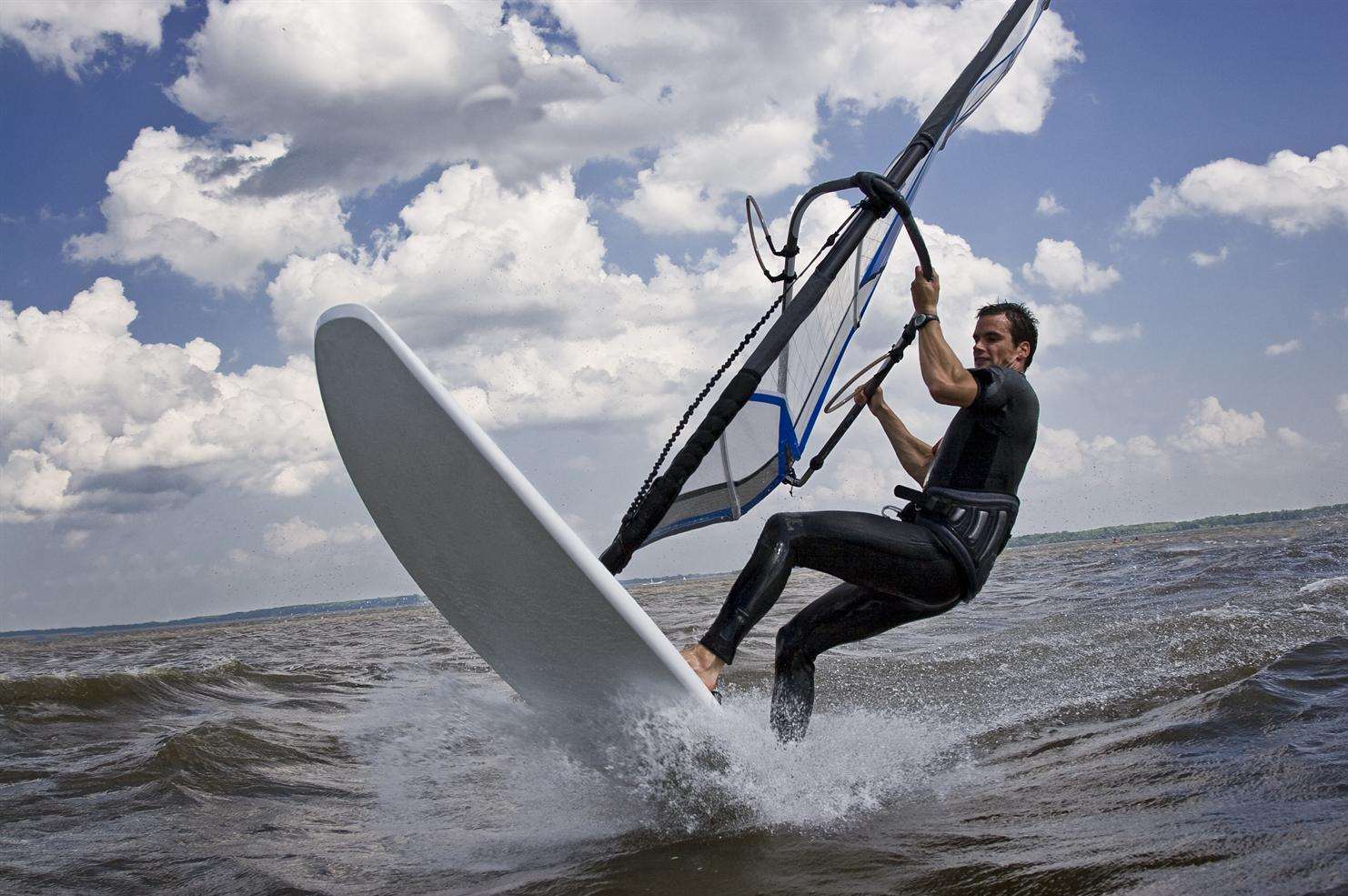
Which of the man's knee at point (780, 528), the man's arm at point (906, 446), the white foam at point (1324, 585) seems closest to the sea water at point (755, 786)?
the man's knee at point (780, 528)

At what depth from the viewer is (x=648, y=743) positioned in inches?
124

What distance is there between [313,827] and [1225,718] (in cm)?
377

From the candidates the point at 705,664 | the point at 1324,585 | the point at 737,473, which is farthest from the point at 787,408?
the point at 1324,585

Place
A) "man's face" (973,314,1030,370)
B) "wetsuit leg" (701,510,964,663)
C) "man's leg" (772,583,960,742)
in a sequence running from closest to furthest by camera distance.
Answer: "wetsuit leg" (701,510,964,663) < "man's leg" (772,583,960,742) < "man's face" (973,314,1030,370)

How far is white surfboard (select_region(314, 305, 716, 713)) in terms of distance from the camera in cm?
287

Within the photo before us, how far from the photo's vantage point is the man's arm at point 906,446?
4422 mm

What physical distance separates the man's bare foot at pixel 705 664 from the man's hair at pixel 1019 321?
1864mm

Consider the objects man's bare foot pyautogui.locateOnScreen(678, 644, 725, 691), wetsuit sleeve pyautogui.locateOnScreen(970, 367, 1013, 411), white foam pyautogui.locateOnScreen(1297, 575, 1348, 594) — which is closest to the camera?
man's bare foot pyautogui.locateOnScreen(678, 644, 725, 691)

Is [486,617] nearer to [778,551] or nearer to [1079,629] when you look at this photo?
[778,551]

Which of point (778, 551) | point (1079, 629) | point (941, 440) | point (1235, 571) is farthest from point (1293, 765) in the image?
point (1235, 571)

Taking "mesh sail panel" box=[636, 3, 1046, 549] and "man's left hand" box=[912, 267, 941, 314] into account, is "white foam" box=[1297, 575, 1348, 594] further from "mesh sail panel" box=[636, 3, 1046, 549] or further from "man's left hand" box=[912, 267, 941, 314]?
"man's left hand" box=[912, 267, 941, 314]

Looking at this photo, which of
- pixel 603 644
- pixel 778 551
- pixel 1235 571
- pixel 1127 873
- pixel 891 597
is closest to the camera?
pixel 1127 873

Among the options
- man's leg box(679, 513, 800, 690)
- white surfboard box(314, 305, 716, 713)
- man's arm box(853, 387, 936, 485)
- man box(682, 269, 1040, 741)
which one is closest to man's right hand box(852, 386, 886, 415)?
man's arm box(853, 387, 936, 485)

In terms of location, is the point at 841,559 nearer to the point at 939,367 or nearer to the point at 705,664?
the point at 705,664
